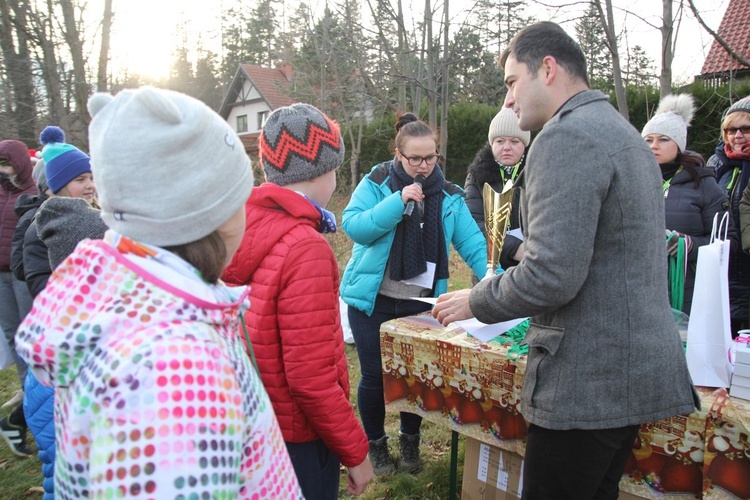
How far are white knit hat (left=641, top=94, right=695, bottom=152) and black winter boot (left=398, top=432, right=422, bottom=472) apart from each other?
87.7 inches

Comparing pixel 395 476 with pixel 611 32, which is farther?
pixel 611 32

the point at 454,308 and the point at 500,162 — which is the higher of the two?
the point at 500,162

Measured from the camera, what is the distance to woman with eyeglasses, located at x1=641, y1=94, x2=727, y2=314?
9.86ft

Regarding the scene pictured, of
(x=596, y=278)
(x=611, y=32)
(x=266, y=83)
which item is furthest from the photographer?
(x=266, y=83)

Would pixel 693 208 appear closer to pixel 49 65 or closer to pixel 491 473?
pixel 491 473

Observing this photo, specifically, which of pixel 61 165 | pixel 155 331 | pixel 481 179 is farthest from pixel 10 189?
pixel 155 331

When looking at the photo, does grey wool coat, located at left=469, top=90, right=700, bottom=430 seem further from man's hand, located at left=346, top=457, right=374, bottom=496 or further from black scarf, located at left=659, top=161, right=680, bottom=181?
black scarf, located at left=659, top=161, right=680, bottom=181

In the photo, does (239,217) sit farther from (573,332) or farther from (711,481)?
(711,481)

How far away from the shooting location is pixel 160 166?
88 centimetres

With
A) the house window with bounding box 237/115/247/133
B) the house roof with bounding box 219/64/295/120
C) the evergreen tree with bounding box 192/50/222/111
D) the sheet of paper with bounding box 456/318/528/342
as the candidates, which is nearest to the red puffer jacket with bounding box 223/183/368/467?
the sheet of paper with bounding box 456/318/528/342

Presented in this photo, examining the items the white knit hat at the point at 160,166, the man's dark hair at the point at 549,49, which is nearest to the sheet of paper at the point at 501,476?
the man's dark hair at the point at 549,49

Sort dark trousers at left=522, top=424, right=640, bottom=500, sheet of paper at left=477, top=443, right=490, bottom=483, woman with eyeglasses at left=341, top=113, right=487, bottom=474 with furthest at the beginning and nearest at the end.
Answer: woman with eyeglasses at left=341, top=113, right=487, bottom=474
sheet of paper at left=477, top=443, right=490, bottom=483
dark trousers at left=522, top=424, right=640, bottom=500

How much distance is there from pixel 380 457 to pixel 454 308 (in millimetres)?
1715

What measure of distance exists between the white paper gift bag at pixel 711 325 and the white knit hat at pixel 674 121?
1.42 metres
